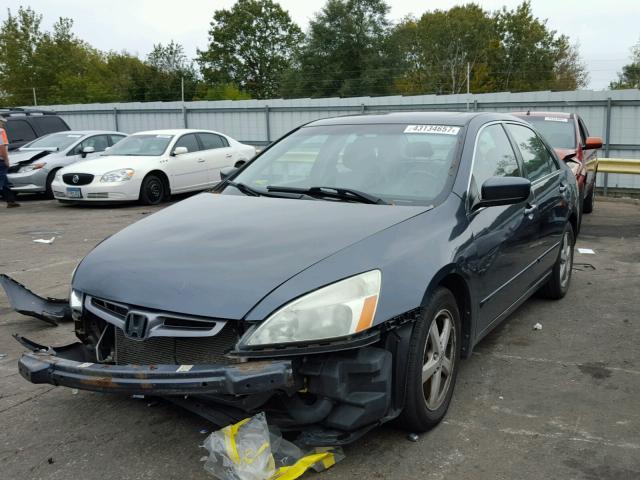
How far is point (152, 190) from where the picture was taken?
1260cm

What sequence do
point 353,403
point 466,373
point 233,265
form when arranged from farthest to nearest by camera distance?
1. point 466,373
2. point 233,265
3. point 353,403

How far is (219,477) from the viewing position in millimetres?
2721

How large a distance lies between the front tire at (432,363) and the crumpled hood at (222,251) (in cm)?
48

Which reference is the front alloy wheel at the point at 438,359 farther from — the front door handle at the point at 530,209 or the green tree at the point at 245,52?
the green tree at the point at 245,52

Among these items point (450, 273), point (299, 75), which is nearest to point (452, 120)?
point (450, 273)

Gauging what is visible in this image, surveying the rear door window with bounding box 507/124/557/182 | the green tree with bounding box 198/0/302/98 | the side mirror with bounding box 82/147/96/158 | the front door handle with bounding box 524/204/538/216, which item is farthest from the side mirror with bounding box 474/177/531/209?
the green tree with bounding box 198/0/302/98

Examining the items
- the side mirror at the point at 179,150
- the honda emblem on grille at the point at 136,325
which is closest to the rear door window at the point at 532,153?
the honda emblem on grille at the point at 136,325

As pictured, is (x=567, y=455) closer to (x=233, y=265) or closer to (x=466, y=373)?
(x=466, y=373)

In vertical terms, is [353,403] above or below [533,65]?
below

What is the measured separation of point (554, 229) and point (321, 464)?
3.15m

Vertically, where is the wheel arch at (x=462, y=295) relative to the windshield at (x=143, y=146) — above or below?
below

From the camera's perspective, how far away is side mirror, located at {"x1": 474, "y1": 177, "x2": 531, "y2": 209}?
11.9 ft

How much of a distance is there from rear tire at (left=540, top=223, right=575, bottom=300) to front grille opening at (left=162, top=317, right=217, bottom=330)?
3.65m

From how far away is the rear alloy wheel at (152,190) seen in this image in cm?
1238
